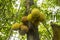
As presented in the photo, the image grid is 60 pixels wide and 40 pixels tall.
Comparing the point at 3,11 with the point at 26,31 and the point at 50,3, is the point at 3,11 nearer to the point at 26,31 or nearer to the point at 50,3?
the point at 50,3

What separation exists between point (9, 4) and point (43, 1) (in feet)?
5.70

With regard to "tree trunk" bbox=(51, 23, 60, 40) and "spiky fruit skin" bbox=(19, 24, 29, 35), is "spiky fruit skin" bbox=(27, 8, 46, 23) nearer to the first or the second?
"spiky fruit skin" bbox=(19, 24, 29, 35)

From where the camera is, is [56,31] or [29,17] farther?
[56,31]

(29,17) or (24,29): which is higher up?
(29,17)

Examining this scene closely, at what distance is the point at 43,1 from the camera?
264 inches

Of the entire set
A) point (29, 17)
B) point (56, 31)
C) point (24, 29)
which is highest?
point (29, 17)

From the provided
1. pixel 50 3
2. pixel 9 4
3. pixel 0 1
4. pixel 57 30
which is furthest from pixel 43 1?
pixel 57 30

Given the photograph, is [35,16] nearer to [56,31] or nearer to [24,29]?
[24,29]

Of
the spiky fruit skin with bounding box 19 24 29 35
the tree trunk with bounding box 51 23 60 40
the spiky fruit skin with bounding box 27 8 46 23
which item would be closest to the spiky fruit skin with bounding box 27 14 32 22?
the spiky fruit skin with bounding box 27 8 46 23

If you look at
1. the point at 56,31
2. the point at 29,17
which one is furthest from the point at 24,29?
the point at 56,31

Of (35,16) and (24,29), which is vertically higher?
(35,16)

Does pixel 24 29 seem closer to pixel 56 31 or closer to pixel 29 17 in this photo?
pixel 29 17

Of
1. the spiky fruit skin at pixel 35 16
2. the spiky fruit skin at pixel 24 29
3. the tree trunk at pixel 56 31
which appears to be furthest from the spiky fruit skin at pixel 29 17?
the tree trunk at pixel 56 31

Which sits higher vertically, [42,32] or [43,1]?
[43,1]
